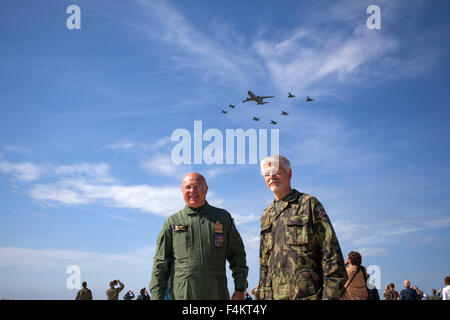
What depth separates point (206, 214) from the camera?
250 inches

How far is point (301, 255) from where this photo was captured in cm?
482

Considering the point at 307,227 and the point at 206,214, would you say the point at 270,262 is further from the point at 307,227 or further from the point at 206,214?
the point at 206,214

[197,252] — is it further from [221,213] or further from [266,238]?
[266,238]

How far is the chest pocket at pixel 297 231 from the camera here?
4852 mm

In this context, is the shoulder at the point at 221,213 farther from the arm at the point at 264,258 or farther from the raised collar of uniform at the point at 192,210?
the arm at the point at 264,258

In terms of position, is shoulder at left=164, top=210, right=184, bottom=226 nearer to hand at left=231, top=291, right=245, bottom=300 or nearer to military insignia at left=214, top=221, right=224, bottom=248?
military insignia at left=214, top=221, right=224, bottom=248

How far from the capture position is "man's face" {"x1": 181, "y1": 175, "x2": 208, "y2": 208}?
625cm

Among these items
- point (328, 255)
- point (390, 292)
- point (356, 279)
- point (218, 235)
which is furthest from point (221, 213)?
point (390, 292)

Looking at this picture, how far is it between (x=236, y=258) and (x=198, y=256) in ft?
2.34

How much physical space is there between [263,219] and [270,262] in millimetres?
629

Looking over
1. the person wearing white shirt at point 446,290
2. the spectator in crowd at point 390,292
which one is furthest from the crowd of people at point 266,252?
the spectator in crowd at point 390,292
